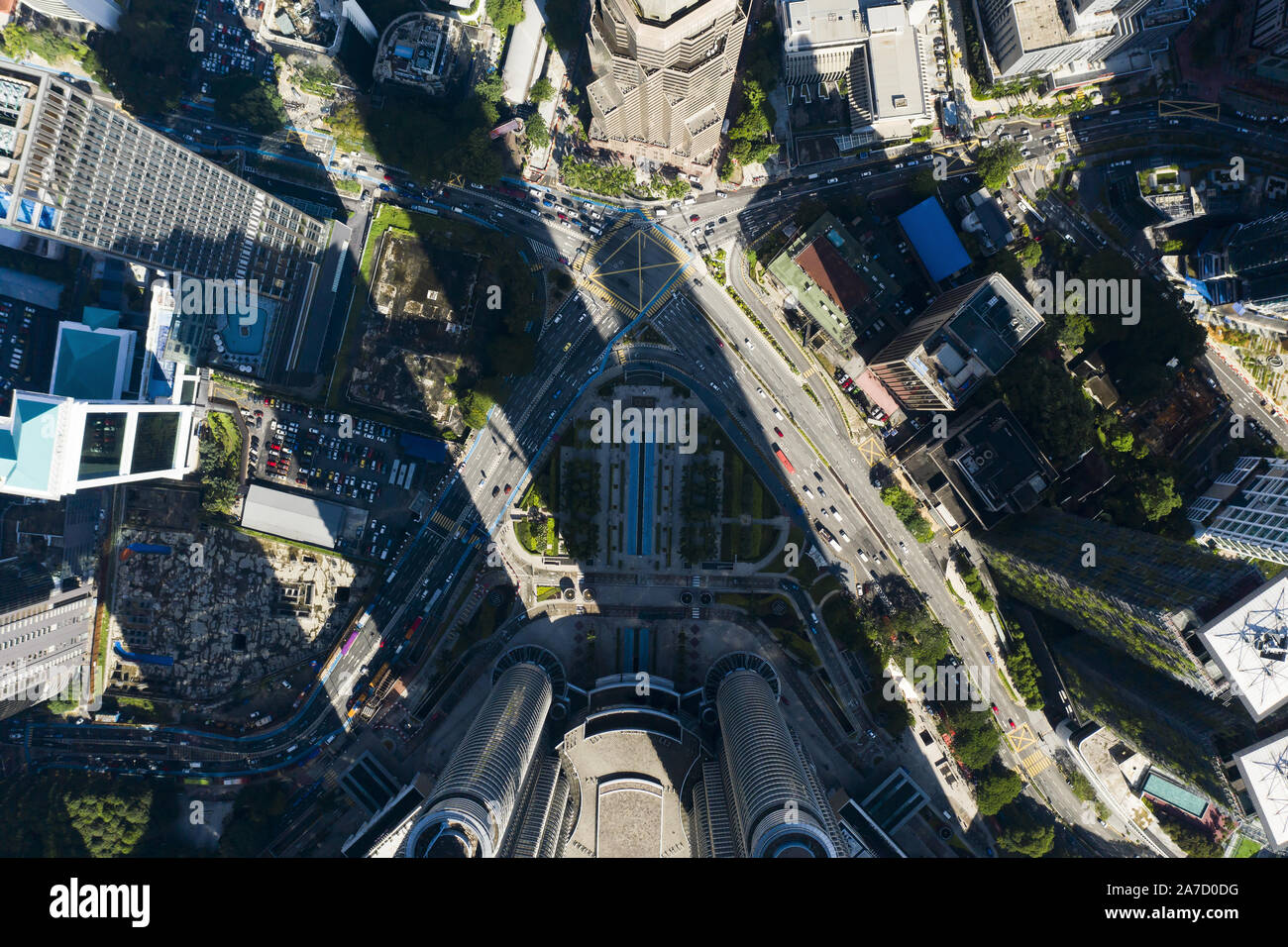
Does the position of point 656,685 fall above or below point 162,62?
below

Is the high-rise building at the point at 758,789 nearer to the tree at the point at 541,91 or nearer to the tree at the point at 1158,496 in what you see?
the tree at the point at 1158,496

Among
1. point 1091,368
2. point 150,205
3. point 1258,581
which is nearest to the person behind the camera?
point 1258,581

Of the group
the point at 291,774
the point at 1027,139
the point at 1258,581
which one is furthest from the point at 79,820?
the point at 1027,139

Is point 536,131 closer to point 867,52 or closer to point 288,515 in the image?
point 867,52

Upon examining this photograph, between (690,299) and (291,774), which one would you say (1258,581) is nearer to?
(690,299)

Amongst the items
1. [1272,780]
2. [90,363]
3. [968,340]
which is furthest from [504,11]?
[1272,780]

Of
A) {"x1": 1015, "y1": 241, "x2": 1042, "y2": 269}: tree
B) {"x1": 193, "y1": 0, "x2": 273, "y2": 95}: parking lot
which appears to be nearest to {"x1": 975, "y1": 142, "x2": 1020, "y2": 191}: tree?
{"x1": 1015, "y1": 241, "x2": 1042, "y2": 269}: tree

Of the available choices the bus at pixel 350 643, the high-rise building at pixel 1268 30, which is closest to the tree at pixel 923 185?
the high-rise building at pixel 1268 30

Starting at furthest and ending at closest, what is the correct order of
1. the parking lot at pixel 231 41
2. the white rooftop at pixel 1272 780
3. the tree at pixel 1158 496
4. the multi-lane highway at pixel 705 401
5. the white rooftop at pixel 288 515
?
1. the multi-lane highway at pixel 705 401
2. the white rooftop at pixel 288 515
3. the parking lot at pixel 231 41
4. the tree at pixel 1158 496
5. the white rooftop at pixel 1272 780
